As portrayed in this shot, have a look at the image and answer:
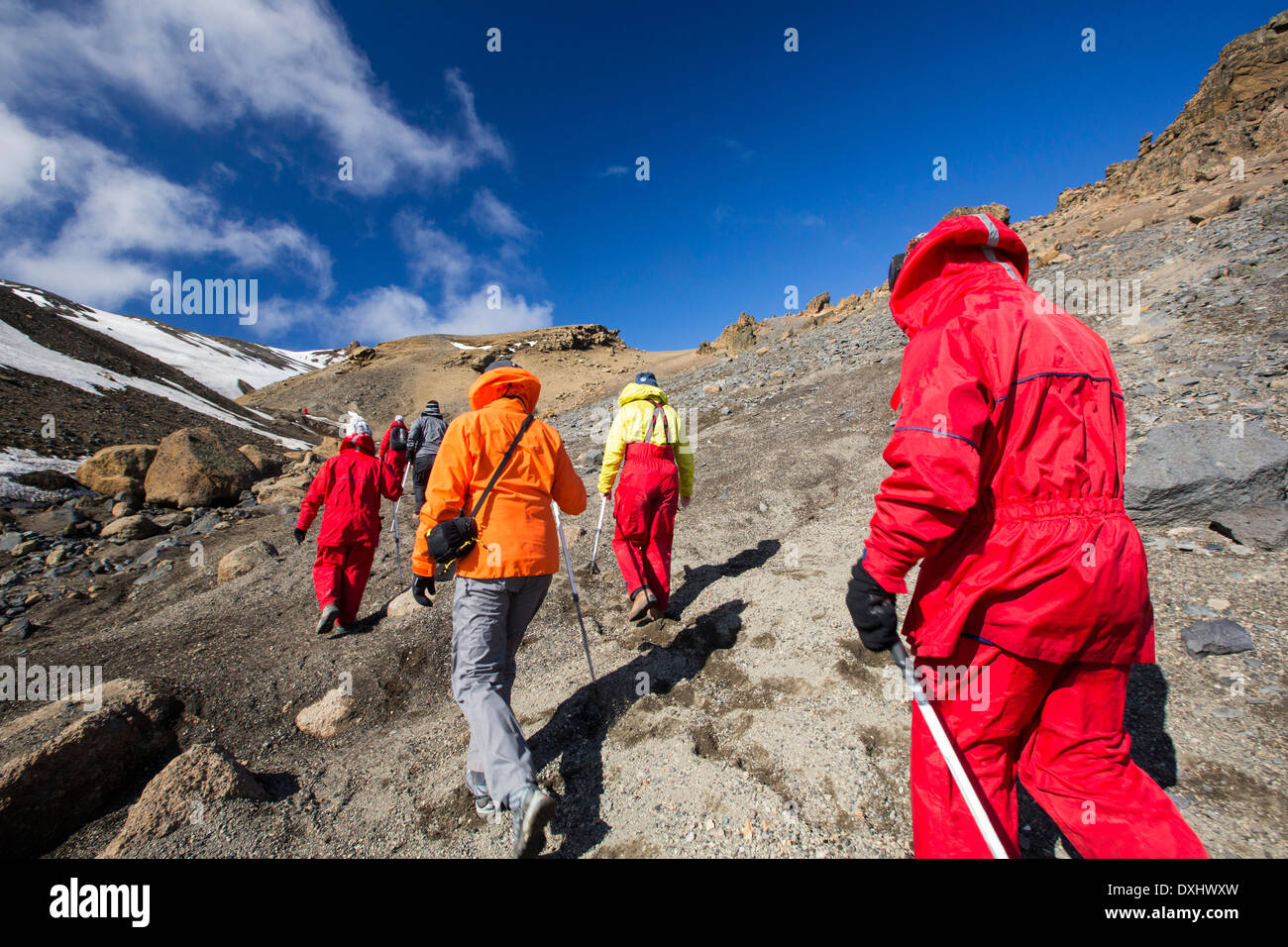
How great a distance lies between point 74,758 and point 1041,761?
5008 mm

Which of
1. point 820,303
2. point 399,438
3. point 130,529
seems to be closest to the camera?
point 399,438

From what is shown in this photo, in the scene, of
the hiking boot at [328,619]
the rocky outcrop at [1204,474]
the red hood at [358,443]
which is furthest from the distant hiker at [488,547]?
the rocky outcrop at [1204,474]

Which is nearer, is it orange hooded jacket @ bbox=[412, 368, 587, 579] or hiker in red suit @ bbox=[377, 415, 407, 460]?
orange hooded jacket @ bbox=[412, 368, 587, 579]

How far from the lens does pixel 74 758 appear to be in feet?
9.80

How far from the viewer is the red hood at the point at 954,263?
77.5 inches

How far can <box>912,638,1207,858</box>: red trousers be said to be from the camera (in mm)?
1647

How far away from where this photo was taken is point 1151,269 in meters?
10.8

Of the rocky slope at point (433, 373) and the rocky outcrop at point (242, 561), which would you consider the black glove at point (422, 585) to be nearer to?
the rocky outcrop at point (242, 561)

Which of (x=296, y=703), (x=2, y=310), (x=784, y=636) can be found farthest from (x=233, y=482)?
(x=2, y=310)

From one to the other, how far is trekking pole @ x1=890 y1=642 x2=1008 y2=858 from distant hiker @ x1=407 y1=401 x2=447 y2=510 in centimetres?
667

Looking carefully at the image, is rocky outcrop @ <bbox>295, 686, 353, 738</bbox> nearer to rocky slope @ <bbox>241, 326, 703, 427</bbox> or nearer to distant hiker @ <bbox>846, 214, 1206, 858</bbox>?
distant hiker @ <bbox>846, 214, 1206, 858</bbox>

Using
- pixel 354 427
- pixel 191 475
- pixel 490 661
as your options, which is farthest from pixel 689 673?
pixel 191 475

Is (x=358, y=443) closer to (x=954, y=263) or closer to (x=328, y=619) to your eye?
(x=328, y=619)

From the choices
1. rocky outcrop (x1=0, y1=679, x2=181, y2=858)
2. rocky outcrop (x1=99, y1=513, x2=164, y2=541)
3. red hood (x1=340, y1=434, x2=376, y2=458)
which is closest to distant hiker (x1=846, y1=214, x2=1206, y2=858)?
rocky outcrop (x1=0, y1=679, x2=181, y2=858)
